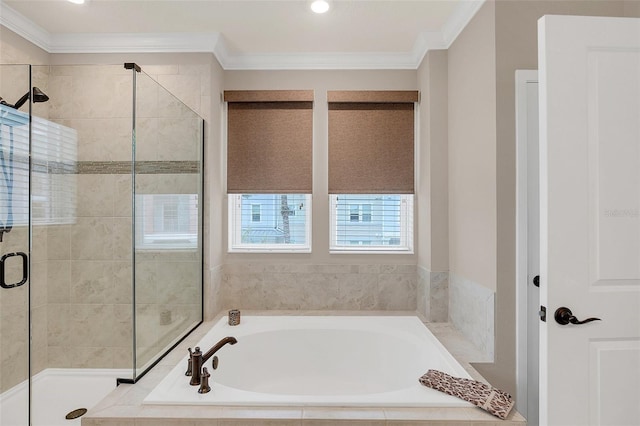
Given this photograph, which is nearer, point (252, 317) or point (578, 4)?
point (578, 4)

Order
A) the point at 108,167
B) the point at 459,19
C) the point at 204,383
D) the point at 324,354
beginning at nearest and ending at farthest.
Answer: the point at 204,383, the point at 459,19, the point at 108,167, the point at 324,354

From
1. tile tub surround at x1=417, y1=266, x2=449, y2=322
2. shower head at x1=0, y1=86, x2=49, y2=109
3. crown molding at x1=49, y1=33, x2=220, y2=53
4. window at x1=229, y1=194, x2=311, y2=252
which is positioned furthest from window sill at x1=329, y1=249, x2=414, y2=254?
shower head at x1=0, y1=86, x2=49, y2=109

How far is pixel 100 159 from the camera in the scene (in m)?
2.36

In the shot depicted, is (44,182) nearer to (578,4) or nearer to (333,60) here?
(333,60)

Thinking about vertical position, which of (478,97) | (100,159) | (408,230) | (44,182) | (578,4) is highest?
(578,4)

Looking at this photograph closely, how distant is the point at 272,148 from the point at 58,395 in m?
2.11

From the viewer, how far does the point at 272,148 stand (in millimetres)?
2877

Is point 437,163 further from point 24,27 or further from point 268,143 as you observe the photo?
point 24,27

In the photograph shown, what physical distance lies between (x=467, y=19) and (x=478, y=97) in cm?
51

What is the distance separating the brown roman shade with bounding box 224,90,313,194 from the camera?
9.41 ft

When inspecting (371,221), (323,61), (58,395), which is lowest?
(58,395)

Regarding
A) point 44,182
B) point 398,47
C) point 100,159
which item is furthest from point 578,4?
point 44,182

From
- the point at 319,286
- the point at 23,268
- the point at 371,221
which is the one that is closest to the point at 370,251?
the point at 371,221

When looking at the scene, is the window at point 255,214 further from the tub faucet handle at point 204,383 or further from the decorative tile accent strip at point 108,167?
the tub faucet handle at point 204,383
